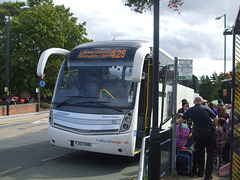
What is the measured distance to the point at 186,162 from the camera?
5.98 metres

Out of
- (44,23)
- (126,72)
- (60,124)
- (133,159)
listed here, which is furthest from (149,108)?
(44,23)

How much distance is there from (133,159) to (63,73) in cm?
314

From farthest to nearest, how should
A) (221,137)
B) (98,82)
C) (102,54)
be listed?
(102,54) → (98,82) → (221,137)

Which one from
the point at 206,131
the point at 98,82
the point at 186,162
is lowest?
the point at 186,162

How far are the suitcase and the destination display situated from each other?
110 inches

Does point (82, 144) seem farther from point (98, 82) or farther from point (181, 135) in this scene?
point (181, 135)

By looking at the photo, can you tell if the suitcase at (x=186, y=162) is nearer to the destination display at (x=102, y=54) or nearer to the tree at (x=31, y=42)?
the destination display at (x=102, y=54)

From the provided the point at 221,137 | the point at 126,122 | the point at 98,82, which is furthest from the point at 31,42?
the point at 221,137

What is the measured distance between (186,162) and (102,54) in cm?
340

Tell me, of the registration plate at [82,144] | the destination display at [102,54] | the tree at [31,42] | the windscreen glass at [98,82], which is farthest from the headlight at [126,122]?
the tree at [31,42]

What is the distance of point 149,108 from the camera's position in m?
7.09

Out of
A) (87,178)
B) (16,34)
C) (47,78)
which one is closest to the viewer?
(87,178)

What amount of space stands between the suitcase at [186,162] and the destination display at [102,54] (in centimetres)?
280

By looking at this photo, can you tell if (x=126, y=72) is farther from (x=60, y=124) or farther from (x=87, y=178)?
(x=87, y=178)
